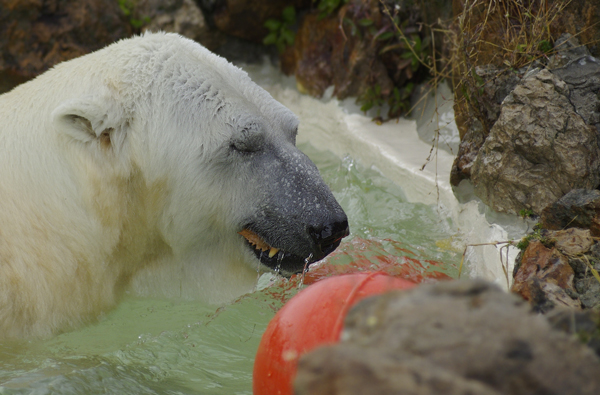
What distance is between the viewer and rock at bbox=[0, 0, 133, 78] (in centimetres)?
496

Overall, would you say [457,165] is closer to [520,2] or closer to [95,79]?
[520,2]

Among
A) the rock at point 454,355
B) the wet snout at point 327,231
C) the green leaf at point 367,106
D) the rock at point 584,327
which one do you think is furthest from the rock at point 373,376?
the green leaf at point 367,106

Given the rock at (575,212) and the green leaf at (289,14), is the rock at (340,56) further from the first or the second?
the rock at (575,212)

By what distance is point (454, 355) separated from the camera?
0.75 m

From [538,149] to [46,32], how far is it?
4310 mm

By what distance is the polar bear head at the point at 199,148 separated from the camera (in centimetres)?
198

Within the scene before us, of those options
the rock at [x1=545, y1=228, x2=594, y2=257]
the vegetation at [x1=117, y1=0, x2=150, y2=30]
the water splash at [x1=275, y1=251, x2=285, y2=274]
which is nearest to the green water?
the water splash at [x1=275, y1=251, x2=285, y2=274]

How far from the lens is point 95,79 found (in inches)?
79.8

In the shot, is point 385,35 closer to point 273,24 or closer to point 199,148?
point 273,24

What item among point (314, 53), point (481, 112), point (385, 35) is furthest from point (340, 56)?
point (481, 112)

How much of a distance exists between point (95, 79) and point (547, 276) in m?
1.67

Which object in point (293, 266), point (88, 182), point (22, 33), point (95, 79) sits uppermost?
point (22, 33)

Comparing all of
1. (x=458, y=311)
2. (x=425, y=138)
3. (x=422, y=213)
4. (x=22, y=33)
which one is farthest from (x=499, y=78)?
(x=22, y=33)

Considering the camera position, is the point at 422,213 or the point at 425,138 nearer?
the point at 422,213
